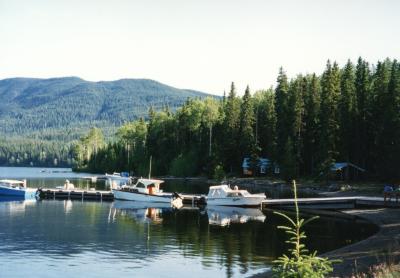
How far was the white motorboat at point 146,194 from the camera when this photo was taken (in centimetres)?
6538

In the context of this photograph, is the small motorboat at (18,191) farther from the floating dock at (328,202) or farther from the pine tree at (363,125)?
the pine tree at (363,125)

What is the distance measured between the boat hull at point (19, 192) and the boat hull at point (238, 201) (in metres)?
28.4

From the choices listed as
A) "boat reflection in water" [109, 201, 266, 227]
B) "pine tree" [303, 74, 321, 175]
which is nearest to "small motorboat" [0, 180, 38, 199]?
"boat reflection in water" [109, 201, 266, 227]

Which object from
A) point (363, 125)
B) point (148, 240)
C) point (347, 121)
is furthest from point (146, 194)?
point (363, 125)

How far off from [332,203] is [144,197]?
25861 millimetres

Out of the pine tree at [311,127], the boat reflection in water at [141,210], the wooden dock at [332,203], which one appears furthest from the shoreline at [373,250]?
the pine tree at [311,127]

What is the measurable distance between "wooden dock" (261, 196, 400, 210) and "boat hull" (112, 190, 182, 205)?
12673mm

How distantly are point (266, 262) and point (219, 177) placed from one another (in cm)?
7563

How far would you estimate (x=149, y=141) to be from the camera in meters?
141

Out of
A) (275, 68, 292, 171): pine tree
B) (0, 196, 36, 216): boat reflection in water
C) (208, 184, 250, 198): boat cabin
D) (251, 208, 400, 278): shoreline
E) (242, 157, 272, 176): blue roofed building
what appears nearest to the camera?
(251, 208, 400, 278): shoreline

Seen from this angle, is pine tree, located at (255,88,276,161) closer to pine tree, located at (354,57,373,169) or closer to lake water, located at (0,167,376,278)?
pine tree, located at (354,57,373,169)

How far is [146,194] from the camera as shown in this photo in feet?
221

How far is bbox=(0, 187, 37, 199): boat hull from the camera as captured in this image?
71.8m

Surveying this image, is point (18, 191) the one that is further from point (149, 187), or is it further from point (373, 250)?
point (373, 250)
